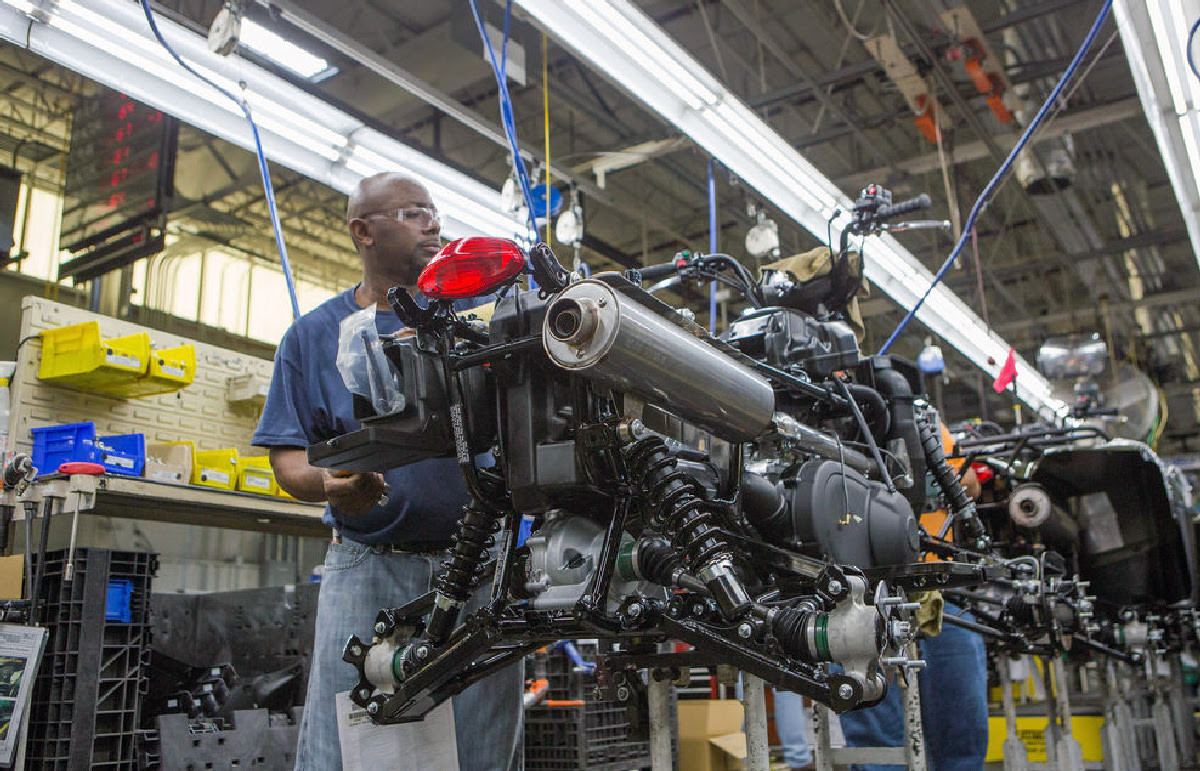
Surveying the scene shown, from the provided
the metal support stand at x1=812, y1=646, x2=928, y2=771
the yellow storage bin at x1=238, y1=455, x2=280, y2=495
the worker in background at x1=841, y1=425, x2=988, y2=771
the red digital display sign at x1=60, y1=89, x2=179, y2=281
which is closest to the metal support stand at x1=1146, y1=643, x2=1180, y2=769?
the worker in background at x1=841, y1=425, x2=988, y2=771

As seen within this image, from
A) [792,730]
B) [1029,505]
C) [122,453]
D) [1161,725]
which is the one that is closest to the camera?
[1029,505]

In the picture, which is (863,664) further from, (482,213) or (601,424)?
(482,213)

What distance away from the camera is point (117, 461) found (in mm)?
3803

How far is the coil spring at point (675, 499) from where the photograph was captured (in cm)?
114

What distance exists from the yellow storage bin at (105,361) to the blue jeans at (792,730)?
343cm

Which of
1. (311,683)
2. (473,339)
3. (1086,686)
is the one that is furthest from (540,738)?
(1086,686)

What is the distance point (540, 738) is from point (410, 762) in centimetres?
219

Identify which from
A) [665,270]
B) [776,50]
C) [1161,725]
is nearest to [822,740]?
[665,270]

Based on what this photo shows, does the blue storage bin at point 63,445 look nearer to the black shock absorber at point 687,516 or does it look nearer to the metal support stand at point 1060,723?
the black shock absorber at point 687,516

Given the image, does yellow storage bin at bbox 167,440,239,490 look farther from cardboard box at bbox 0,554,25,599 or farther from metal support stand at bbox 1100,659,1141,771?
metal support stand at bbox 1100,659,1141,771

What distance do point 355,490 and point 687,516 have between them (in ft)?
1.61

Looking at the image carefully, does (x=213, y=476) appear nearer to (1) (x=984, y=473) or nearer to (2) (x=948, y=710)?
(2) (x=948, y=710)

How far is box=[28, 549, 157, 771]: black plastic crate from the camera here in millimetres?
2740

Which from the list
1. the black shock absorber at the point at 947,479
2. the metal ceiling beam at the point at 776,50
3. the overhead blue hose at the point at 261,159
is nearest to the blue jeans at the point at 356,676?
the overhead blue hose at the point at 261,159
